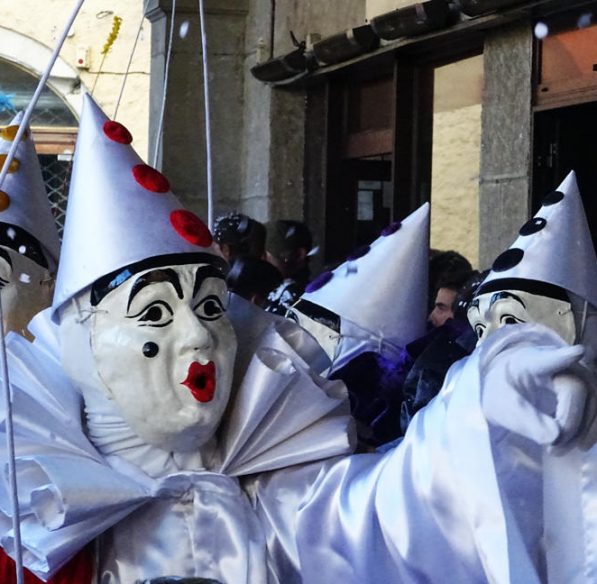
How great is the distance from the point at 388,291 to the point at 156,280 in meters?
1.25

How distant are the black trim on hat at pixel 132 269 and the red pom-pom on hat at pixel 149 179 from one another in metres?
0.18

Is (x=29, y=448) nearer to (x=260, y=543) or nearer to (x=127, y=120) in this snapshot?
(x=260, y=543)

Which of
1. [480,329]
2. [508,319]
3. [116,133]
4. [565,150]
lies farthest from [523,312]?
[565,150]

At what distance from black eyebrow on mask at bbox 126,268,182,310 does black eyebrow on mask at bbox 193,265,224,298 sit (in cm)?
4

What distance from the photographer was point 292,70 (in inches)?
282

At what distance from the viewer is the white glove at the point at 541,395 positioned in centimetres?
229

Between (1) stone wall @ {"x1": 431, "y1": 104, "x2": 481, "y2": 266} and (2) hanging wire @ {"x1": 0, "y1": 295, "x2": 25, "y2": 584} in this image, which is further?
(1) stone wall @ {"x1": 431, "y1": 104, "x2": 481, "y2": 266}

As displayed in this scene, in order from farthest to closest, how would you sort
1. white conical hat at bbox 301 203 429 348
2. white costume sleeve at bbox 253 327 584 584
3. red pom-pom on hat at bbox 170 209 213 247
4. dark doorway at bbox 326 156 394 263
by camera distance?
dark doorway at bbox 326 156 394 263 → white conical hat at bbox 301 203 429 348 → red pom-pom on hat at bbox 170 209 213 247 → white costume sleeve at bbox 253 327 584 584

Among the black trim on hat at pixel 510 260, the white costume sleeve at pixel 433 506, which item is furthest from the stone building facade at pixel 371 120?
the white costume sleeve at pixel 433 506

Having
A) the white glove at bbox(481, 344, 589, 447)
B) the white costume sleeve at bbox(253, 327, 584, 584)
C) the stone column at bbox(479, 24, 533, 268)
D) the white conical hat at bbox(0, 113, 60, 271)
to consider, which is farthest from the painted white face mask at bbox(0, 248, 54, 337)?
the stone column at bbox(479, 24, 533, 268)

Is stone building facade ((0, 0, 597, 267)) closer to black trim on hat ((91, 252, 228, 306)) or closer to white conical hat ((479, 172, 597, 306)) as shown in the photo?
white conical hat ((479, 172, 597, 306))

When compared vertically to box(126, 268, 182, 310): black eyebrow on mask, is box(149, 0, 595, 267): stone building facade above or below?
above

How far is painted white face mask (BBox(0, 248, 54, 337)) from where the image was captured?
353 cm

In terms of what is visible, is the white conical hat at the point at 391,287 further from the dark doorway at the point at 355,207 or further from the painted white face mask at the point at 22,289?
the dark doorway at the point at 355,207
